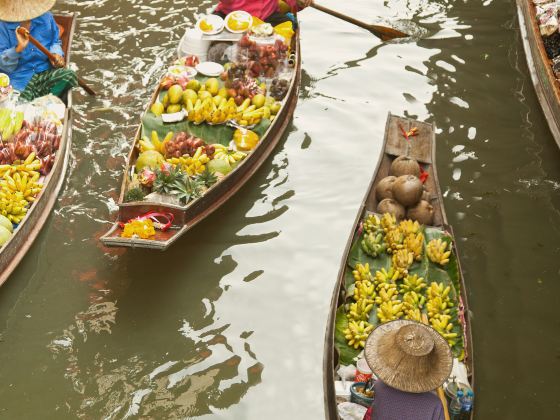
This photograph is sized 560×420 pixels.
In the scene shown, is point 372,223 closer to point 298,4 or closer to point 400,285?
point 400,285

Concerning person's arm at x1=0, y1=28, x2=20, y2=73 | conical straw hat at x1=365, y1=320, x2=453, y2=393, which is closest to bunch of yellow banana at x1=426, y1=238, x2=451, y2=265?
conical straw hat at x1=365, y1=320, x2=453, y2=393

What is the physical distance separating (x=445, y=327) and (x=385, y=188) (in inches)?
64.9

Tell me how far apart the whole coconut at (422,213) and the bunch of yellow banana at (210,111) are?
7.53ft

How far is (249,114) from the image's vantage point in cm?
744

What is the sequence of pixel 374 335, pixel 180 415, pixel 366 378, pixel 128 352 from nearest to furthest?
pixel 374 335 < pixel 366 378 < pixel 180 415 < pixel 128 352

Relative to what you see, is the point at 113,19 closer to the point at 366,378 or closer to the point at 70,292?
the point at 70,292

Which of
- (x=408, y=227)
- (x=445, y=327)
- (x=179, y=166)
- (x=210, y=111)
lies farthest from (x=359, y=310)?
(x=210, y=111)

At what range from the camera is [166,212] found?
6035 mm

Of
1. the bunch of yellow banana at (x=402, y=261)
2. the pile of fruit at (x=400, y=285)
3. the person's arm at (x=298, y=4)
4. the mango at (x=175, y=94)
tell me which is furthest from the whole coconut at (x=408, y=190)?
the person's arm at (x=298, y=4)

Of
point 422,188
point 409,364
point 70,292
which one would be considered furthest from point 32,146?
point 409,364

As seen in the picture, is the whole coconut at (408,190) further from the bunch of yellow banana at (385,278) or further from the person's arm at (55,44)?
the person's arm at (55,44)

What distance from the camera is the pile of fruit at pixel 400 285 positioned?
523 centimetres

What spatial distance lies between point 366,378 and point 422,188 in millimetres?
2159

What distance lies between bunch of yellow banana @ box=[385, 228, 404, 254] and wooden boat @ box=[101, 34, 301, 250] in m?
1.67
